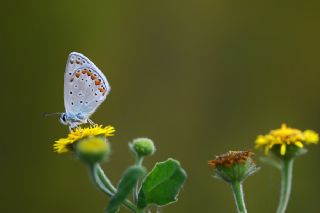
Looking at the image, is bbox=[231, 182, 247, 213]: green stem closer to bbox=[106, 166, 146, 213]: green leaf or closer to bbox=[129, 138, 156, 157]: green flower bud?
bbox=[129, 138, 156, 157]: green flower bud

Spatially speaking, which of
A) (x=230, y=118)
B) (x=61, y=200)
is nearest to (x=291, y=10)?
(x=230, y=118)

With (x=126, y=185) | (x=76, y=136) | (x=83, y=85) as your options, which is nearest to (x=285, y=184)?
(x=126, y=185)

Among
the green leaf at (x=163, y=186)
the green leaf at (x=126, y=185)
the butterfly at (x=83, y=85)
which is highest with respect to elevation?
the butterfly at (x=83, y=85)

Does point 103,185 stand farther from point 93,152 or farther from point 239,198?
point 239,198

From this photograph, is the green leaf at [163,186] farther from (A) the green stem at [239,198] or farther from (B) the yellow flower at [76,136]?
(B) the yellow flower at [76,136]

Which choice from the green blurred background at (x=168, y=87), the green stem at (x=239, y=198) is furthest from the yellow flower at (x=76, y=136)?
the green blurred background at (x=168, y=87)

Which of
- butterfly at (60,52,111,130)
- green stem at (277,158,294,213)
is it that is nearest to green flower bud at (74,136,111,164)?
green stem at (277,158,294,213)

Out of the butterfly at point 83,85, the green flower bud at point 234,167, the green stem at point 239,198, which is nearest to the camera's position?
the green stem at point 239,198
